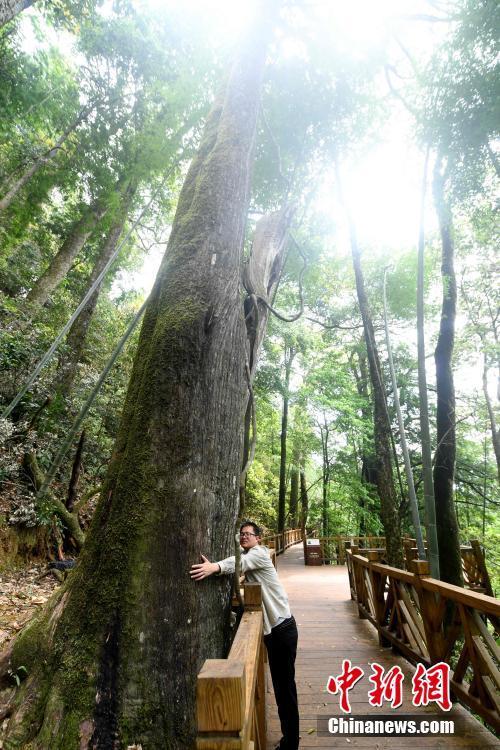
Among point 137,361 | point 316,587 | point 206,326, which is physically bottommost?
point 316,587

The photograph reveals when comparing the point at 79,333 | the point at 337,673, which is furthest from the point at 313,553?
the point at 79,333

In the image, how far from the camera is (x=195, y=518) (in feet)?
6.11

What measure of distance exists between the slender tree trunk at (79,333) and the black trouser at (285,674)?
245 inches

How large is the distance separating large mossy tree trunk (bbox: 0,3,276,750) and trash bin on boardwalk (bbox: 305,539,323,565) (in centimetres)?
1340

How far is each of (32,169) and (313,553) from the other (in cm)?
1425

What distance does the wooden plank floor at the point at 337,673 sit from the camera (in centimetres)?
275

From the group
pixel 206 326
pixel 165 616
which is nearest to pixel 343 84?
pixel 206 326

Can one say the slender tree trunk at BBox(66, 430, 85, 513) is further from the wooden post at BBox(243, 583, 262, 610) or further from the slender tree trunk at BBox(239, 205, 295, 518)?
the wooden post at BBox(243, 583, 262, 610)

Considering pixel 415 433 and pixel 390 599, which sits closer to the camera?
pixel 390 599

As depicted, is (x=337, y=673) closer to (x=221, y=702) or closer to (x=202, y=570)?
(x=202, y=570)

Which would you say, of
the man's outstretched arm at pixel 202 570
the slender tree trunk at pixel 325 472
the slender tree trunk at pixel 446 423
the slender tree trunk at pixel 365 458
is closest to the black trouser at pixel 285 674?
the man's outstretched arm at pixel 202 570

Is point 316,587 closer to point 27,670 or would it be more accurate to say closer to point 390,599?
point 390,599

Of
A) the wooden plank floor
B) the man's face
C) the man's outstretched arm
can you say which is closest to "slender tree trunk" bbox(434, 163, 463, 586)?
the wooden plank floor

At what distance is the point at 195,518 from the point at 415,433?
14.9 meters
